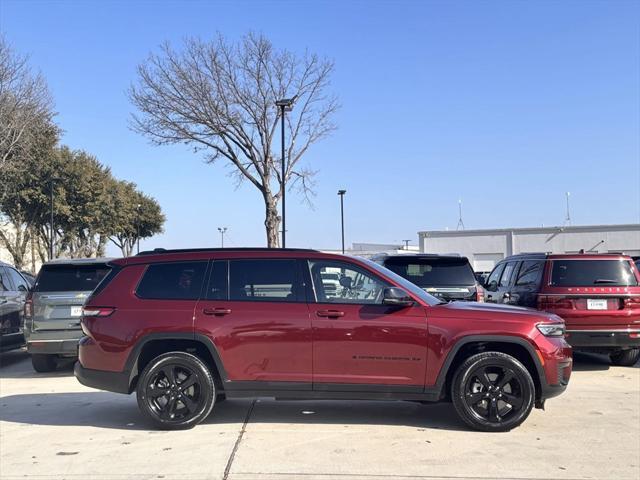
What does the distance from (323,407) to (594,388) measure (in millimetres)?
3881

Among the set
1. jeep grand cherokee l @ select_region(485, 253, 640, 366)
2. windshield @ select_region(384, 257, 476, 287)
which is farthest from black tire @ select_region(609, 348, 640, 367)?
windshield @ select_region(384, 257, 476, 287)

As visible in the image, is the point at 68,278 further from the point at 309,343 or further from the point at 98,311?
the point at 309,343

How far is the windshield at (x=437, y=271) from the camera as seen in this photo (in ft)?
31.9

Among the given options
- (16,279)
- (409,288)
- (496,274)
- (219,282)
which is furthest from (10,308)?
(496,274)

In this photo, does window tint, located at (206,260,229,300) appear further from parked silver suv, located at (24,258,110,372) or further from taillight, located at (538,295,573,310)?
taillight, located at (538,295,573,310)

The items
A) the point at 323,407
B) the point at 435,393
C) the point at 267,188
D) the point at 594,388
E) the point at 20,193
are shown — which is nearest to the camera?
the point at 435,393

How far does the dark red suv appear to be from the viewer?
586 cm

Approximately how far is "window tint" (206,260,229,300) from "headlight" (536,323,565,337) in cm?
321

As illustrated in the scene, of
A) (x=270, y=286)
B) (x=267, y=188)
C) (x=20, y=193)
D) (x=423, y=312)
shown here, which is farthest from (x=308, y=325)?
(x=20, y=193)

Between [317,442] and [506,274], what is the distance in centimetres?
671

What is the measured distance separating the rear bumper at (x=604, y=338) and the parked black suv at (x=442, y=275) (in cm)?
155

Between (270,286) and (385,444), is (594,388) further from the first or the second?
(270,286)

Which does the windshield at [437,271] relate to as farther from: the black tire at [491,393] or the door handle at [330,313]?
the door handle at [330,313]

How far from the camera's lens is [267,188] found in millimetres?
29406
